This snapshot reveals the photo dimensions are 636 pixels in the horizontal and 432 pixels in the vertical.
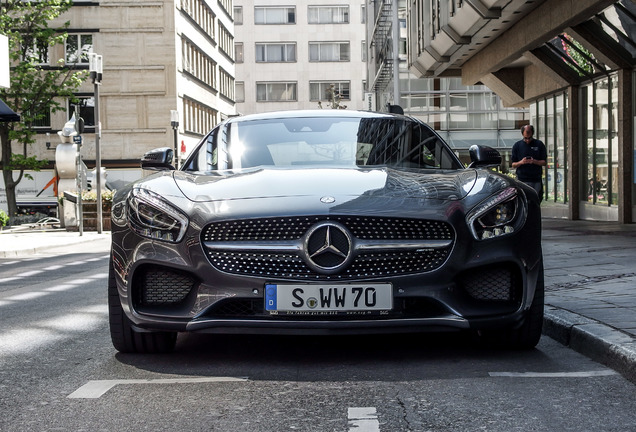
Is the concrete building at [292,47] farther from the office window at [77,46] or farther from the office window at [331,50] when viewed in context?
the office window at [77,46]

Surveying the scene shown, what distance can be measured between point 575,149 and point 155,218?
19.3 m

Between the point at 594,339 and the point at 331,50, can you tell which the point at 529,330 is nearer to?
the point at 594,339

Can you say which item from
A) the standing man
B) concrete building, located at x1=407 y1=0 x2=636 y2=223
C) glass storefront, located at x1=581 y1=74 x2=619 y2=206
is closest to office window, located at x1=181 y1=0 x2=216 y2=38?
concrete building, located at x1=407 y1=0 x2=636 y2=223

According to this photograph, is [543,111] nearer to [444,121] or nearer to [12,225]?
[12,225]

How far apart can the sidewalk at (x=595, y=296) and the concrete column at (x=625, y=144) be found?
454 cm

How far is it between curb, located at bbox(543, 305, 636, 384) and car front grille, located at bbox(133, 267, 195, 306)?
6.77ft

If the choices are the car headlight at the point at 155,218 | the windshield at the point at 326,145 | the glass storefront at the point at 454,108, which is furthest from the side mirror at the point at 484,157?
the glass storefront at the point at 454,108

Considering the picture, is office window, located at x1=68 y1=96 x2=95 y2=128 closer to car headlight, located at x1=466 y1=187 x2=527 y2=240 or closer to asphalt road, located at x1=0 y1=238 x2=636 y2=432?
asphalt road, located at x1=0 y1=238 x2=636 y2=432

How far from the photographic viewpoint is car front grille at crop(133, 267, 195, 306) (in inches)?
201

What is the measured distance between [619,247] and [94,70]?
16.4 meters

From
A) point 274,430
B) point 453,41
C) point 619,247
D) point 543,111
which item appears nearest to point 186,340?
point 274,430

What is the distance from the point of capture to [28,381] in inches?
192

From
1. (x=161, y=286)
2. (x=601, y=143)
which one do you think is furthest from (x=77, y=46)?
(x=161, y=286)

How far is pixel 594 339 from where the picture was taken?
5320mm
